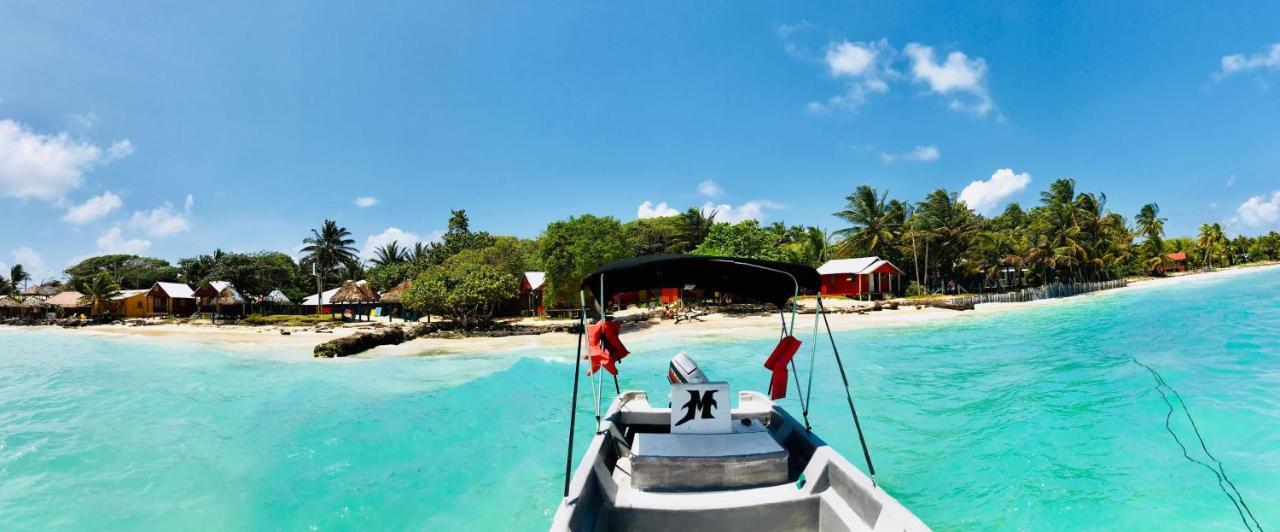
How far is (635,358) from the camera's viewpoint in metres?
21.9

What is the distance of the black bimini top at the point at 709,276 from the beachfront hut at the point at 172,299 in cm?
6096

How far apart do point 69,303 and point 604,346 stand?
245ft

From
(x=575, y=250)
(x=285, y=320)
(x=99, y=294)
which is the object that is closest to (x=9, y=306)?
(x=99, y=294)

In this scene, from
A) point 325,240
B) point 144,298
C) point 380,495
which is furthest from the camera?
point 144,298

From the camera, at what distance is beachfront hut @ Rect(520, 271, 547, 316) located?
4077 centimetres

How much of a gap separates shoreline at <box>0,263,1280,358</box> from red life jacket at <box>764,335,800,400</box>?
1980cm

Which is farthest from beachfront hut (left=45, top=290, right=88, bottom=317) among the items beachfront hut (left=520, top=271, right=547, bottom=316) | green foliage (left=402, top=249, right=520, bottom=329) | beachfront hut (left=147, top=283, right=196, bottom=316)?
beachfront hut (left=520, top=271, right=547, bottom=316)

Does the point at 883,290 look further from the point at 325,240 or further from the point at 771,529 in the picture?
the point at 325,240

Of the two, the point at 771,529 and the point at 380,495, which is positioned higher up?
the point at 771,529

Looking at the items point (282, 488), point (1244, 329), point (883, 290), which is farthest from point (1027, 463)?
Result: point (883, 290)

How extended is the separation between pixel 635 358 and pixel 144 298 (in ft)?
197

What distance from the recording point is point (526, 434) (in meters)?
11.7

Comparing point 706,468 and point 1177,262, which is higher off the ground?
point 1177,262

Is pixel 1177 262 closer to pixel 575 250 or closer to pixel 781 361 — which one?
pixel 575 250
